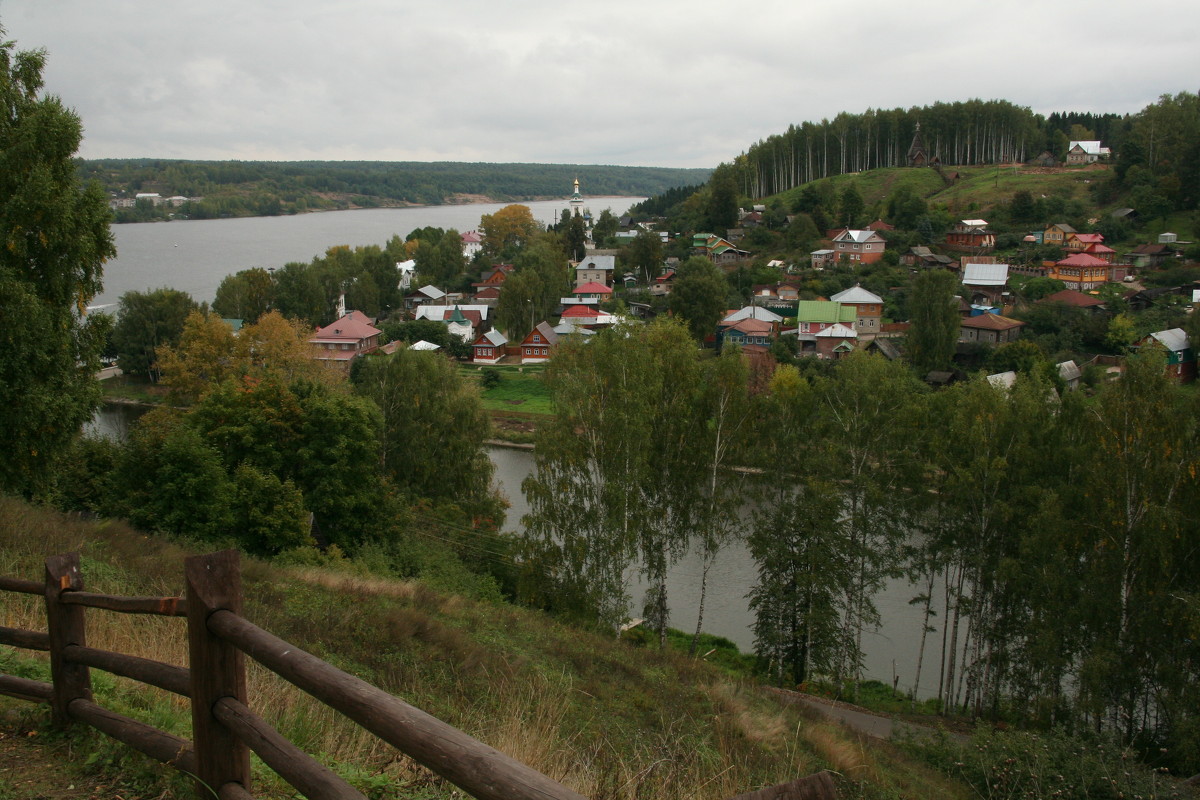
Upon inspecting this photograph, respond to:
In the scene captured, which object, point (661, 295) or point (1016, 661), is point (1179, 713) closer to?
point (1016, 661)

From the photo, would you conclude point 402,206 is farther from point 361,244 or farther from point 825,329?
point 825,329

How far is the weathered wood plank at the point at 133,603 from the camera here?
2.06 metres

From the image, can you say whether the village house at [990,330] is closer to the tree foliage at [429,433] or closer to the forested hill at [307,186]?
the tree foliage at [429,433]

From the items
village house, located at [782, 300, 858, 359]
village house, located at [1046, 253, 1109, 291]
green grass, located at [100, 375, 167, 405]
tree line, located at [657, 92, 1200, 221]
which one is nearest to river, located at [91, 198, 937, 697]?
green grass, located at [100, 375, 167, 405]

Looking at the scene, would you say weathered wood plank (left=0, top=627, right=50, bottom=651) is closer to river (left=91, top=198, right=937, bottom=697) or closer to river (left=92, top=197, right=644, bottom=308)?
river (left=91, top=198, right=937, bottom=697)

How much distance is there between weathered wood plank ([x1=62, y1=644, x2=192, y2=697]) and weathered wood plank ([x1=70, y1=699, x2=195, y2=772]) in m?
0.12

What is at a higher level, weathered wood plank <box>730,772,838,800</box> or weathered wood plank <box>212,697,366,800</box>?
weathered wood plank <box>730,772,838,800</box>

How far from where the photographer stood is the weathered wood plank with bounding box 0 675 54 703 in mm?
2580

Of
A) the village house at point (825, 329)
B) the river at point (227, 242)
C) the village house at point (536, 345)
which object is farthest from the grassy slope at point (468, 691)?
the village house at point (536, 345)

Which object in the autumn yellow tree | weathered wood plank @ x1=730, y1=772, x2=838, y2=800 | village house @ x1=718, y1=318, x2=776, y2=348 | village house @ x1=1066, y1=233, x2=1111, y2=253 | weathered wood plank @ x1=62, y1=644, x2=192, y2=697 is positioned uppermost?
the autumn yellow tree

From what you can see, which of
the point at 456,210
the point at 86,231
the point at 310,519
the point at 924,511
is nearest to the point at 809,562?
the point at 924,511

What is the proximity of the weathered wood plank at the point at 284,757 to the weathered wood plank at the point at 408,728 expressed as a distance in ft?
0.45

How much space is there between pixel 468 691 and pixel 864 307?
30.8 meters

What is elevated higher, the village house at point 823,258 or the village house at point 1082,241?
the village house at point 1082,241
